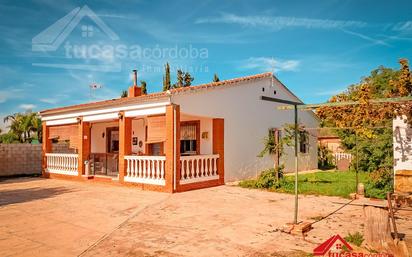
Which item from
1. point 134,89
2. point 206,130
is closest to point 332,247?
point 206,130

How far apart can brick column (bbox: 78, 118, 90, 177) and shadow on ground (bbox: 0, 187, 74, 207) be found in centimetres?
234

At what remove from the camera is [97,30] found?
590 inches

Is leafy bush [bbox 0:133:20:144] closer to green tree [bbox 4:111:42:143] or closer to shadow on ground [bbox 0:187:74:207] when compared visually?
green tree [bbox 4:111:42:143]

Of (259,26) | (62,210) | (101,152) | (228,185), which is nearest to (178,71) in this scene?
(101,152)

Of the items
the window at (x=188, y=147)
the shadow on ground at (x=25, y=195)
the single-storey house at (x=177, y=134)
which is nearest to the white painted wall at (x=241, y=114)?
the single-storey house at (x=177, y=134)

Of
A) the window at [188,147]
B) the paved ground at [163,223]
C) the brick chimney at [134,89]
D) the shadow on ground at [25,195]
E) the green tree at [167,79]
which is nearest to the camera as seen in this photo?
the paved ground at [163,223]

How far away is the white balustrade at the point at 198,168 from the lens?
35.0 feet

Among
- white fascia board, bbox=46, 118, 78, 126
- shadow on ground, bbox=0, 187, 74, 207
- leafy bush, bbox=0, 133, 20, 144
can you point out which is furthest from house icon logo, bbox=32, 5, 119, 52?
leafy bush, bbox=0, 133, 20, 144

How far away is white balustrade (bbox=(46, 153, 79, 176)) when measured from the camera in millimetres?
14500

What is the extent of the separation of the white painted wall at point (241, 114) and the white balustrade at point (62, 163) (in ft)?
23.2

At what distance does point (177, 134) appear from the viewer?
10172 mm

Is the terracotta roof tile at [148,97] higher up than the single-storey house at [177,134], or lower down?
higher up

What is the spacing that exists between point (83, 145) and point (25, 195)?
12.8 feet

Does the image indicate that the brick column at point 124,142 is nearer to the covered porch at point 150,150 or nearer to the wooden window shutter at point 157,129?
the covered porch at point 150,150
